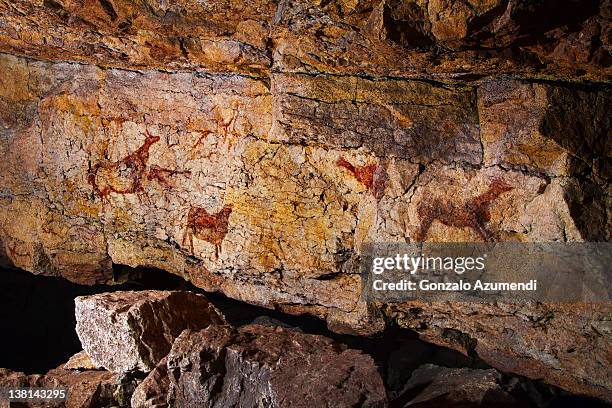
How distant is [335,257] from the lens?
377 cm

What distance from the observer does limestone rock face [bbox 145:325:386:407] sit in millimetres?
2707

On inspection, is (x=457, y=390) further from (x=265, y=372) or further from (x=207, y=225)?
(x=207, y=225)

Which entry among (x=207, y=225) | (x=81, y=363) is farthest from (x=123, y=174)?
(x=81, y=363)

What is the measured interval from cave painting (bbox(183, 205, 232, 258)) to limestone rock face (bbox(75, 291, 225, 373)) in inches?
19.9

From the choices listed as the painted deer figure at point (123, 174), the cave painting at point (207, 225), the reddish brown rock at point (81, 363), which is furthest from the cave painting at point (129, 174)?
the reddish brown rock at point (81, 363)

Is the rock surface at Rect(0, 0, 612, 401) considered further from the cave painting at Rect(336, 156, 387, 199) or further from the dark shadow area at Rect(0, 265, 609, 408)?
the dark shadow area at Rect(0, 265, 609, 408)

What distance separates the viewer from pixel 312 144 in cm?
365

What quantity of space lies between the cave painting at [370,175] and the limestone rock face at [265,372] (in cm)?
114

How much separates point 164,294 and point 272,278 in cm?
87

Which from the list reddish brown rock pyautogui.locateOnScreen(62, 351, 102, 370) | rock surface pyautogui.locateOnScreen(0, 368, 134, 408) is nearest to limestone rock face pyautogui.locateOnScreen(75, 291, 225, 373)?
rock surface pyautogui.locateOnScreen(0, 368, 134, 408)

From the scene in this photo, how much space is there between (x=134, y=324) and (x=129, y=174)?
1.49 metres

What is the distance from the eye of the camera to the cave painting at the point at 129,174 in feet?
13.9

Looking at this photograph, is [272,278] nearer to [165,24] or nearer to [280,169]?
[280,169]

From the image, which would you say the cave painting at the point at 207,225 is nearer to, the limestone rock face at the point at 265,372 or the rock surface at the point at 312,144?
the rock surface at the point at 312,144
